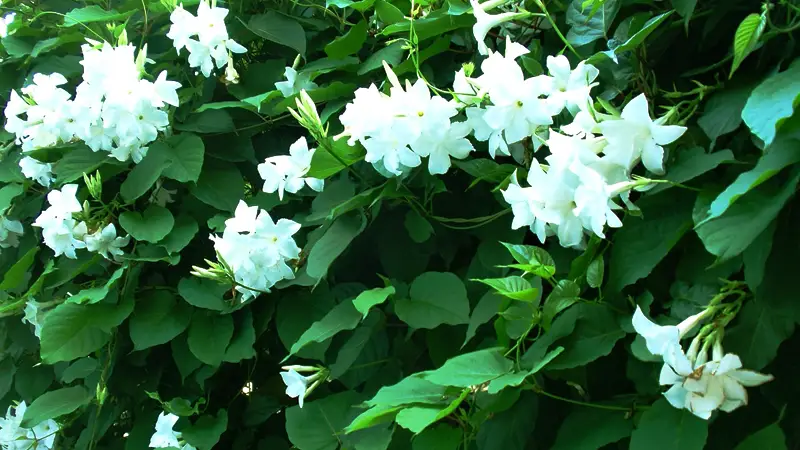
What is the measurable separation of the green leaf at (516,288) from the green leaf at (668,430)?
0.16 m

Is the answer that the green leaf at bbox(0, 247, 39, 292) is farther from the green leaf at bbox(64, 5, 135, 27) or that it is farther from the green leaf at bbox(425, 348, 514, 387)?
the green leaf at bbox(425, 348, 514, 387)

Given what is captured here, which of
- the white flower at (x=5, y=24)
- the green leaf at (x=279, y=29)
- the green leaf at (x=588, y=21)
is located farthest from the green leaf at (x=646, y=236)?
the white flower at (x=5, y=24)

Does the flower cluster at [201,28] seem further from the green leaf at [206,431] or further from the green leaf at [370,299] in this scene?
the green leaf at [206,431]

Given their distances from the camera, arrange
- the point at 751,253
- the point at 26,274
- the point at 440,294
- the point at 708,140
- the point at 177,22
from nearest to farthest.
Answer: the point at 751,253 → the point at 708,140 → the point at 440,294 → the point at 177,22 → the point at 26,274

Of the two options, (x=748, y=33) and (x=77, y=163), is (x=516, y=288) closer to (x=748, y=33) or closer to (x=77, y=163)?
(x=748, y=33)

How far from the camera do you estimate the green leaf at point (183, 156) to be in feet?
3.85

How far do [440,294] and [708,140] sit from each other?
1.30ft

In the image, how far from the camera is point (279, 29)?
1.20 metres

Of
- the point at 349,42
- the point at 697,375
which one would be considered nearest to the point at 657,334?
the point at 697,375

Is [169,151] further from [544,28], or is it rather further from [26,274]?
[544,28]

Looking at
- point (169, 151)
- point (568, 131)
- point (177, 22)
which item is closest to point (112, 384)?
point (169, 151)

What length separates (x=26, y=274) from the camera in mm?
1442

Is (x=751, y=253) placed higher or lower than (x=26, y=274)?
higher

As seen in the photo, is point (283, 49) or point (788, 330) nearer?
point (788, 330)
